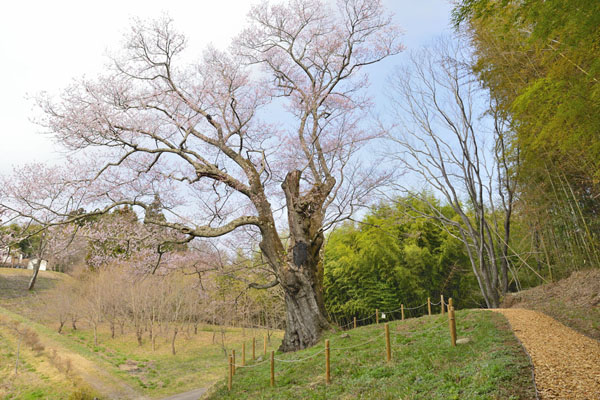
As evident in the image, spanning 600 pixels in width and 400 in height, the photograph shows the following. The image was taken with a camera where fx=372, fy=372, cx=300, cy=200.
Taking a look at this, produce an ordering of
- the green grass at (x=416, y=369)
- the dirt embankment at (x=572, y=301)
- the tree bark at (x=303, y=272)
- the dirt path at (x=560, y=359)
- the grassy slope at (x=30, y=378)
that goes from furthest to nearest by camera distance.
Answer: the grassy slope at (x=30, y=378) < the tree bark at (x=303, y=272) < the dirt embankment at (x=572, y=301) < the green grass at (x=416, y=369) < the dirt path at (x=560, y=359)

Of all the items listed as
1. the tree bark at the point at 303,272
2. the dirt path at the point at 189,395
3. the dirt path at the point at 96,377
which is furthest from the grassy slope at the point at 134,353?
the tree bark at the point at 303,272

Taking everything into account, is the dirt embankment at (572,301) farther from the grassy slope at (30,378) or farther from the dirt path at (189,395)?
the grassy slope at (30,378)

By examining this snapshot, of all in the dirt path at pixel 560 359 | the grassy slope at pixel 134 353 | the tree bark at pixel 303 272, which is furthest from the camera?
the grassy slope at pixel 134 353

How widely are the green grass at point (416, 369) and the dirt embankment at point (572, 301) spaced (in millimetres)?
1648

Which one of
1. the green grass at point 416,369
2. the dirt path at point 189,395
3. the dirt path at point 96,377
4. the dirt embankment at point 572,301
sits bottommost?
the dirt path at point 189,395

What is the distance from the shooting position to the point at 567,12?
3.67 meters

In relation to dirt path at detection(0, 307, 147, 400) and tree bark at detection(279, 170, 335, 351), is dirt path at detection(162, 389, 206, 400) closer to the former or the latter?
dirt path at detection(0, 307, 147, 400)

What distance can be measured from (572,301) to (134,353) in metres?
18.5

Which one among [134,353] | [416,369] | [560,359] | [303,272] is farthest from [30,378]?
[560,359]

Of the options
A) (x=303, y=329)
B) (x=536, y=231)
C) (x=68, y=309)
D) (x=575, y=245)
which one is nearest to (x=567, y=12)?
(x=303, y=329)

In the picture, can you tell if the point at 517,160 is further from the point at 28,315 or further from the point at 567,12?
the point at 28,315

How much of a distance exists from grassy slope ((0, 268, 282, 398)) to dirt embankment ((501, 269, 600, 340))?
1197 centimetres

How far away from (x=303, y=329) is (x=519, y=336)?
470 centimetres

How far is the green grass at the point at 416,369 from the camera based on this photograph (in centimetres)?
412
